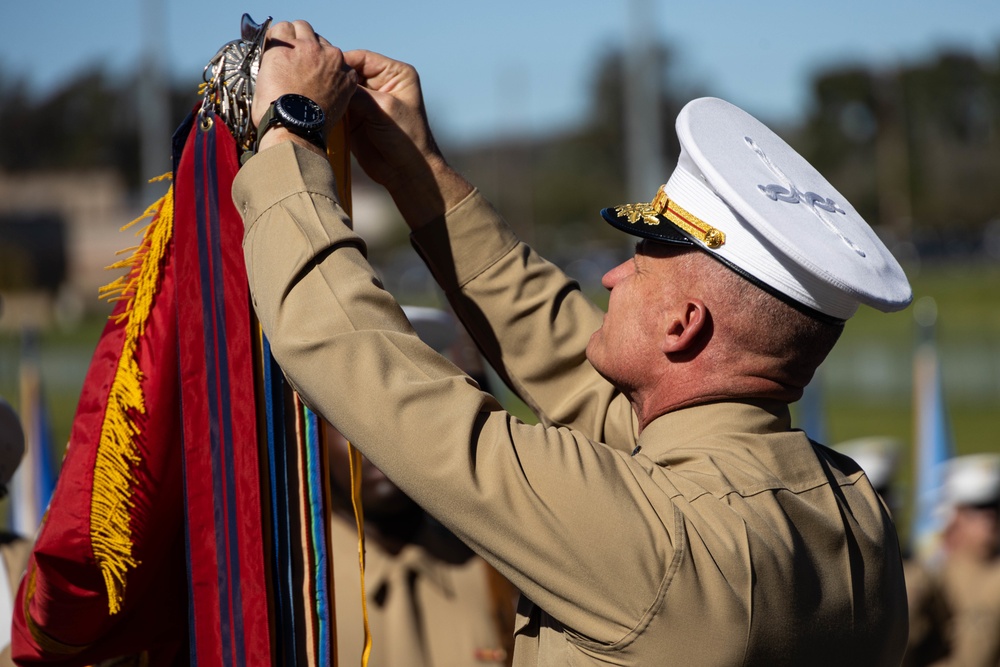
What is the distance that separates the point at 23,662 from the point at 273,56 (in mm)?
1275

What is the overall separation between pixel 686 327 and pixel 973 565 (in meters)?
4.70

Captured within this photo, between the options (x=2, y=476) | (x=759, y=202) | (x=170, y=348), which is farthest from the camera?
(x=2, y=476)

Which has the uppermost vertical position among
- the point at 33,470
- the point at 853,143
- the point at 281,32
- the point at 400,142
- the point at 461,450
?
the point at 281,32

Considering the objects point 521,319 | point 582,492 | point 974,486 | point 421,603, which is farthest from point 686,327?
point 974,486

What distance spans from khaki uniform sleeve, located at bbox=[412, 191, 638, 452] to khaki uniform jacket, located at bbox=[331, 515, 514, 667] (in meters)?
1.17

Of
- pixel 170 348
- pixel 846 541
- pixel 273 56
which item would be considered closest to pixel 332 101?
pixel 273 56

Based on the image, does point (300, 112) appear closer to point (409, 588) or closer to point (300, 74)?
point (300, 74)

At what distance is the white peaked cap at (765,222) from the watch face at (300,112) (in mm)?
563

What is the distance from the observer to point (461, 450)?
64.1 inches

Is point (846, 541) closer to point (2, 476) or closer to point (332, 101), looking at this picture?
point (332, 101)

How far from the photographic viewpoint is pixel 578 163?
263ft

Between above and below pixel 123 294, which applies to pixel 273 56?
above

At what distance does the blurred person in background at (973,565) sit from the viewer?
18.3 ft

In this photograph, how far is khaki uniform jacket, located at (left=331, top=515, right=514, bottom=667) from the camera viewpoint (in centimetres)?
340
